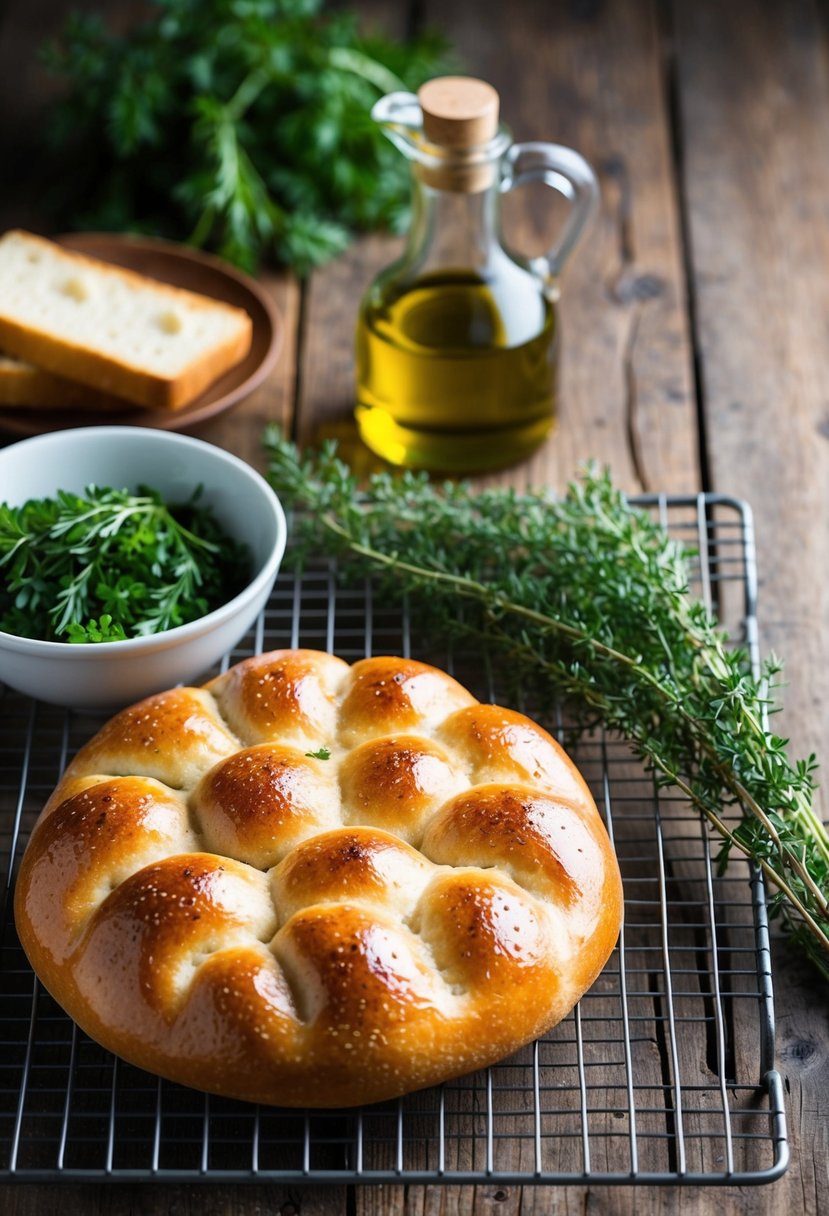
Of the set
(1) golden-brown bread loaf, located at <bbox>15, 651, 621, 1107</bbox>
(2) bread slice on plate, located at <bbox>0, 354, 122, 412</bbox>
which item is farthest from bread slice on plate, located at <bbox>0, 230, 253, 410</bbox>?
(1) golden-brown bread loaf, located at <bbox>15, 651, 621, 1107</bbox>

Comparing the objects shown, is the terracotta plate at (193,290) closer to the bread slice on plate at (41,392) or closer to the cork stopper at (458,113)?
the bread slice on plate at (41,392)

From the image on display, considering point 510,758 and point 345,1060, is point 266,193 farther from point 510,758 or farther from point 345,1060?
point 345,1060

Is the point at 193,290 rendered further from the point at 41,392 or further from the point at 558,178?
the point at 558,178

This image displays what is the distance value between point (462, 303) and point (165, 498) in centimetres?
75

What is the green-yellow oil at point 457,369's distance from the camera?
9.68ft

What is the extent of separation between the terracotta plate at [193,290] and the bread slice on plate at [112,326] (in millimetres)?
31

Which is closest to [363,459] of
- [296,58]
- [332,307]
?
[332,307]

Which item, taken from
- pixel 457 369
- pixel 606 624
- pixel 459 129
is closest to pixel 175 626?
pixel 606 624

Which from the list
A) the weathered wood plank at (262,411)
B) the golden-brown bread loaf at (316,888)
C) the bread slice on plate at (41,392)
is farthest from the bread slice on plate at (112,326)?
the golden-brown bread loaf at (316,888)

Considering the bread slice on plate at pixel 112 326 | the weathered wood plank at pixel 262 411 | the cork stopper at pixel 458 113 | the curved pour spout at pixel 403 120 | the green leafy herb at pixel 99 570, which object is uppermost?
the cork stopper at pixel 458 113

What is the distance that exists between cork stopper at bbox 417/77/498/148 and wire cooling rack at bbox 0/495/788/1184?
1.36m

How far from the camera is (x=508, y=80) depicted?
427 centimetres

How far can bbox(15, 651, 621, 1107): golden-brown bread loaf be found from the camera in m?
1.87

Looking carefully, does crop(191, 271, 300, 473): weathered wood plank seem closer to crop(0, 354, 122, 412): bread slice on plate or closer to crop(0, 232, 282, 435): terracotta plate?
crop(0, 232, 282, 435): terracotta plate
